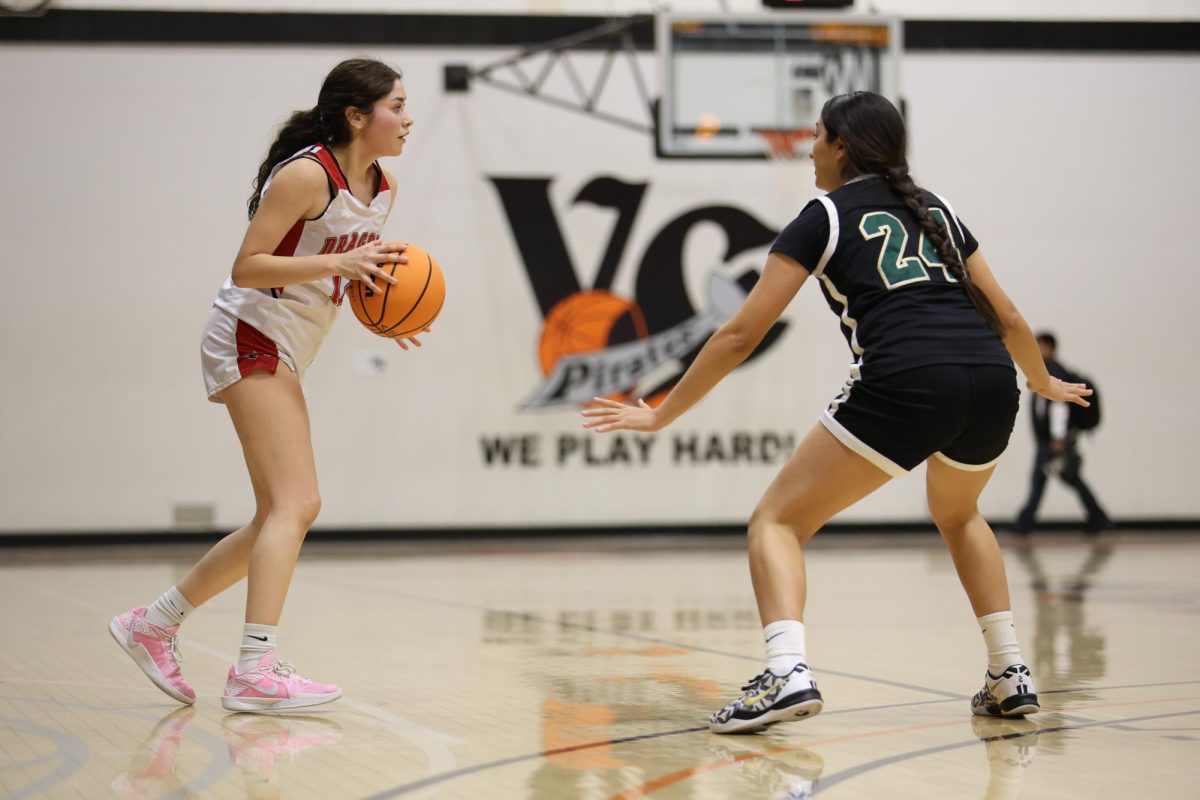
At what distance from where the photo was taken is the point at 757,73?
1151cm

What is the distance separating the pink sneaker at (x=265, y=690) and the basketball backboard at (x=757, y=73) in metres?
8.26

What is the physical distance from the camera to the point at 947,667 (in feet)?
16.5

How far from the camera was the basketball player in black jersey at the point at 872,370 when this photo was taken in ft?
11.7

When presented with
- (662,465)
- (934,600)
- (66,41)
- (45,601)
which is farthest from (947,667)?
(66,41)

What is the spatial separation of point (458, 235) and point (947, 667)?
9372mm

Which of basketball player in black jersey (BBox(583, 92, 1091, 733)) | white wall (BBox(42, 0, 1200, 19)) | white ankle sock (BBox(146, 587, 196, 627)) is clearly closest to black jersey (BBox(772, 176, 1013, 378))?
basketball player in black jersey (BBox(583, 92, 1091, 733))

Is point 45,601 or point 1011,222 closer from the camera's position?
point 45,601

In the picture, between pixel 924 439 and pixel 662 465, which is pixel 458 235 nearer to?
pixel 662 465

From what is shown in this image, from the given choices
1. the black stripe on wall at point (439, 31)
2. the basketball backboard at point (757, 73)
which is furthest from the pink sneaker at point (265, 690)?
the black stripe on wall at point (439, 31)

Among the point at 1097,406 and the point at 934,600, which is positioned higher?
the point at 1097,406

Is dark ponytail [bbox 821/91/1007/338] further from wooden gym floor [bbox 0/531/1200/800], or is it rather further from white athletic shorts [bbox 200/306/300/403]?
white athletic shorts [bbox 200/306/300/403]

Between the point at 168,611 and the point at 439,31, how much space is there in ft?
34.0

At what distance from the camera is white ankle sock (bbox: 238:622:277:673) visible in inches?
155

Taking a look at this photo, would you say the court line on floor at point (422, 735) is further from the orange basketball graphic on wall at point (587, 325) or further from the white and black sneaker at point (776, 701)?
the orange basketball graphic on wall at point (587, 325)
